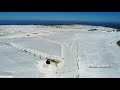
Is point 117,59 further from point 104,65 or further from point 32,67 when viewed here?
point 32,67

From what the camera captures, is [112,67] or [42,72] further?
[112,67]

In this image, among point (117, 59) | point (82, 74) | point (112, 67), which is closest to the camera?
point (82, 74)
